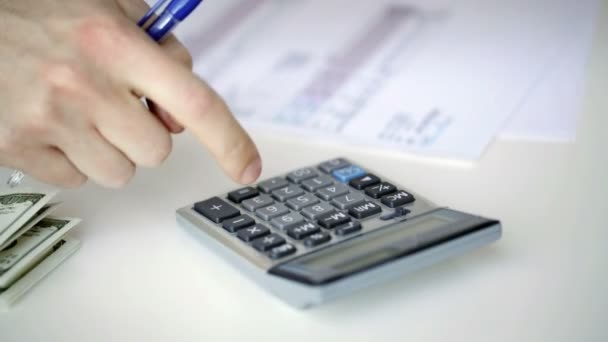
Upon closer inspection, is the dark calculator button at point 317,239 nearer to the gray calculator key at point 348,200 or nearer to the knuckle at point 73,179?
the gray calculator key at point 348,200

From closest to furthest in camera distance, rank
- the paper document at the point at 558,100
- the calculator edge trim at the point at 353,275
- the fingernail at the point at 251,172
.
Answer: the calculator edge trim at the point at 353,275, the fingernail at the point at 251,172, the paper document at the point at 558,100

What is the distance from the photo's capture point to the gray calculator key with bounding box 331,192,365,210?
62 centimetres

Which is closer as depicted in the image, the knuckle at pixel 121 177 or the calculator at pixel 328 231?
the calculator at pixel 328 231

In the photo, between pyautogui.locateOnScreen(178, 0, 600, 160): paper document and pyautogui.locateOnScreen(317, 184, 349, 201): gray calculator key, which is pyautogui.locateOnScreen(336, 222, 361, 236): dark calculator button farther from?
pyautogui.locateOnScreen(178, 0, 600, 160): paper document

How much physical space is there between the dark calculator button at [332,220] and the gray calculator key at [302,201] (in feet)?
0.10

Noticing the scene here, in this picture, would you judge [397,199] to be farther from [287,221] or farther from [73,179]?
[73,179]

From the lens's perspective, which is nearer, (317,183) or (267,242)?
(267,242)

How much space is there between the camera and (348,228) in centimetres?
58

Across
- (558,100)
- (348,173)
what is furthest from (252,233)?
(558,100)

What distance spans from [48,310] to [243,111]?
1.26 ft

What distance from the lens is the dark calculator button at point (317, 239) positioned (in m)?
0.56

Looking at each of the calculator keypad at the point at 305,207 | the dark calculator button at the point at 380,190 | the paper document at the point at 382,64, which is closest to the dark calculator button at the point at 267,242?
the calculator keypad at the point at 305,207

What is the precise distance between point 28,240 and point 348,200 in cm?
25

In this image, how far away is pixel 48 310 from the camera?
0.56m
